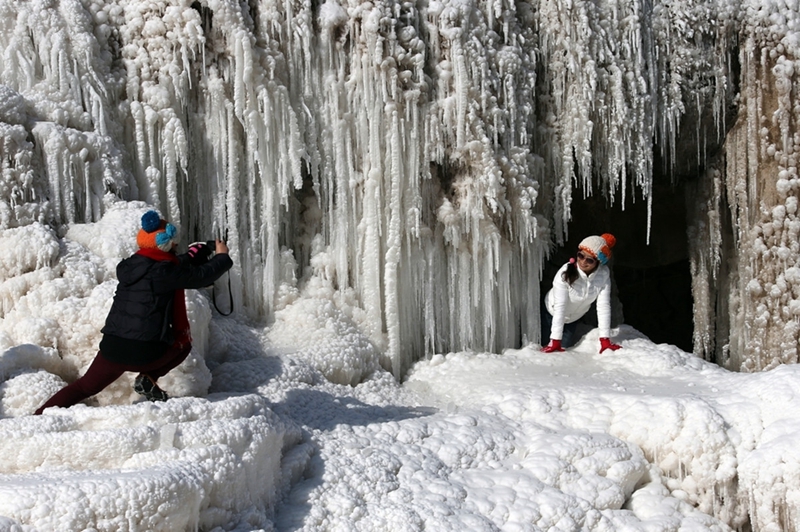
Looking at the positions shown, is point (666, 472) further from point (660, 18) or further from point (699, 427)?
point (660, 18)

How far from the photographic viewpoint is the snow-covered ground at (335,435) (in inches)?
132

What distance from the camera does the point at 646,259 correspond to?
1025 cm

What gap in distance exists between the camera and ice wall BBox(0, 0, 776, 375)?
208 inches

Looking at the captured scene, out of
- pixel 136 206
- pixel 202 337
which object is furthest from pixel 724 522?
pixel 136 206

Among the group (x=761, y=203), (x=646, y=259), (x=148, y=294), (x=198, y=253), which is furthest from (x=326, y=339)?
(x=646, y=259)

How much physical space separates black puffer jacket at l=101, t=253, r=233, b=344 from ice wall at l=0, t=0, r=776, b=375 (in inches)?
48.1

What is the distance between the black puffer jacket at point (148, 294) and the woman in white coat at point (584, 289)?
3203mm

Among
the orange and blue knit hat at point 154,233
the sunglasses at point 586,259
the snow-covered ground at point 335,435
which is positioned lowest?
the snow-covered ground at point 335,435

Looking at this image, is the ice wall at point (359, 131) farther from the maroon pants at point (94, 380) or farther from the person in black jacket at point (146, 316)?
the maroon pants at point (94, 380)

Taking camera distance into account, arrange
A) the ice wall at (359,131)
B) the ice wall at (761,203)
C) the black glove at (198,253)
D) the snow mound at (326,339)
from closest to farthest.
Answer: the black glove at (198,253) < the ice wall at (359,131) < the snow mound at (326,339) < the ice wall at (761,203)

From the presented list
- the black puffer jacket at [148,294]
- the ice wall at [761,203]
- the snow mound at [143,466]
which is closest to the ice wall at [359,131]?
the ice wall at [761,203]

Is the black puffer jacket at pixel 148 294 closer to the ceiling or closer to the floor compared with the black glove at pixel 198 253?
closer to the floor

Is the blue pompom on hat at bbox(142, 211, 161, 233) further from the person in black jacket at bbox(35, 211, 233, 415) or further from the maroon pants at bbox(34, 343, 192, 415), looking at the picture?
the maroon pants at bbox(34, 343, 192, 415)

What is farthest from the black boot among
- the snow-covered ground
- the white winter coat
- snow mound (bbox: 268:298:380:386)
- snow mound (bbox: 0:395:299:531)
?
the white winter coat
